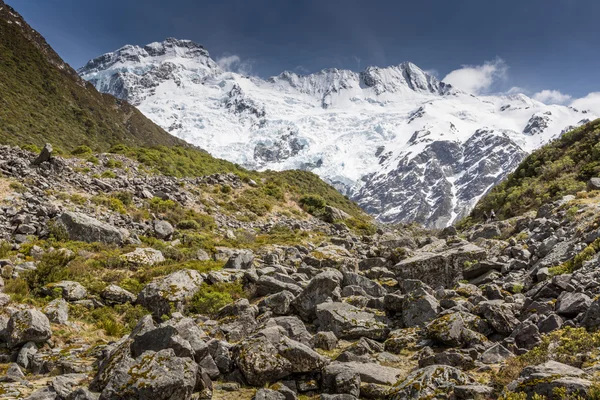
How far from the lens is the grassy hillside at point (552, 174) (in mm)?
21841

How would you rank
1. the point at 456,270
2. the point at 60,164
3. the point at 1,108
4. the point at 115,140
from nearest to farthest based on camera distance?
the point at 456,270 → the point at 60,164 → the point at 1,108 → the point at 115,140

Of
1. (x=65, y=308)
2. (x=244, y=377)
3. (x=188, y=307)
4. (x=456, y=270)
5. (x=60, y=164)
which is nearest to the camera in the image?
(x=244, y=377)

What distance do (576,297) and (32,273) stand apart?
14229 millimetres

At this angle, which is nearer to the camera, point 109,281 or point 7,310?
point 7,310

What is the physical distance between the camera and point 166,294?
36.7 feet

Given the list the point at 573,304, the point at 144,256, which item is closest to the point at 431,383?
the point at 573,304

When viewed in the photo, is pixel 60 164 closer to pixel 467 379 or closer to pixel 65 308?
pixel 65 308

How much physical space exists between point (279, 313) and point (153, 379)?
5.04 metres

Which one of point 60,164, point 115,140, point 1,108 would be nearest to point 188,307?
point 60,164

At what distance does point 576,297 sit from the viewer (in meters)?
6.90

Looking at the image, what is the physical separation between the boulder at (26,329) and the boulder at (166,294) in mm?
3229

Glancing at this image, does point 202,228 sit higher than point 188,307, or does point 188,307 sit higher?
point 202,228

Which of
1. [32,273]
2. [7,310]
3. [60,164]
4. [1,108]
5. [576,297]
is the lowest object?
[7,310]

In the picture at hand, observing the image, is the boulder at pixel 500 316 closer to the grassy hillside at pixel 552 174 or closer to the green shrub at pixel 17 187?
the grassy hillside at pixel 552 174
